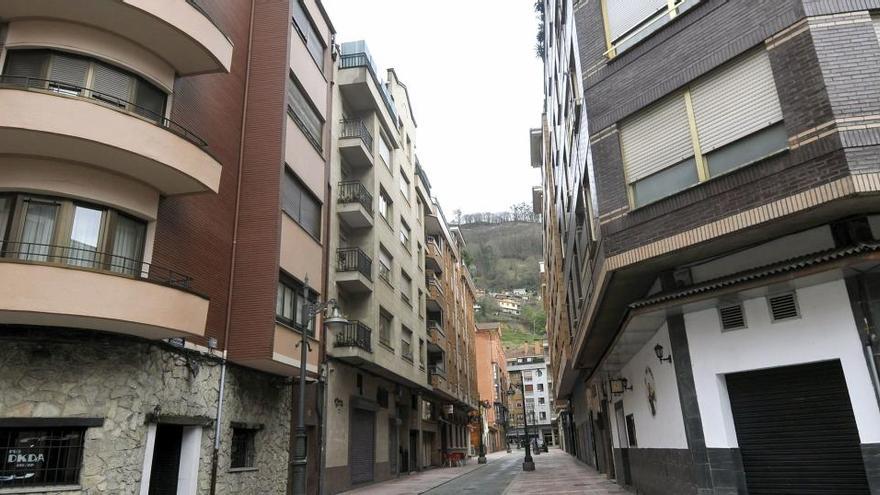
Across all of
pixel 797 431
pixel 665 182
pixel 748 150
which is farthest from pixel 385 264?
pixel 797 431

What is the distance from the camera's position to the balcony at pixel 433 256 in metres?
37.5

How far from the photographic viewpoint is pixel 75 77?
34.8 ft

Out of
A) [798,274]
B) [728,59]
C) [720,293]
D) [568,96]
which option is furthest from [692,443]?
[568,96]

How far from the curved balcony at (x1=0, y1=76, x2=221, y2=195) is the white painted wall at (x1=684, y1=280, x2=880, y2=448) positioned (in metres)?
9.92

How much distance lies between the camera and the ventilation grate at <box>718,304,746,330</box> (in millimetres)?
8812

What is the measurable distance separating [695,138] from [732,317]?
9.65ft

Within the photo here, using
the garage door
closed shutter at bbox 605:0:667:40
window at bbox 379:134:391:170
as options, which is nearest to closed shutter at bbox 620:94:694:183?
closed shutter at bbox 605:0:667:40

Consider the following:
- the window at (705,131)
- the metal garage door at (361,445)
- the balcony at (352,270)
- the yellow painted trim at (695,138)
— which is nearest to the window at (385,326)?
the balcony at (352,270)

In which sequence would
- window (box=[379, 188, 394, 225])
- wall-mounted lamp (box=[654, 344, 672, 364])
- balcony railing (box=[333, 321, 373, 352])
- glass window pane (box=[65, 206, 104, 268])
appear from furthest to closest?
window (box=[379, 188, 394, 225]) < balcony railing (box=[333, 321, 373, 352]) < wall-mounted lamp (box=[654, 344, 672, 364]) < glass window pane (box=[65, 206, 104, 268])

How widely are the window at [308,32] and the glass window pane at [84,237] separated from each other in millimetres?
10385

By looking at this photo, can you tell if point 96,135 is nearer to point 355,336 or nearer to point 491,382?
point 355,336

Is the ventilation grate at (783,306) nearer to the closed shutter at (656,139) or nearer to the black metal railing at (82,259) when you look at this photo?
the closed shutter at (656,139)

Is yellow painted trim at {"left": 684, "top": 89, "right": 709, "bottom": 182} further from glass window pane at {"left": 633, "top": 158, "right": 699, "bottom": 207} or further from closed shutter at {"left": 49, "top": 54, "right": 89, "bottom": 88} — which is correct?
closed shutter at {"left": 49, "top": 54, "right": 89, "bottom": 88}

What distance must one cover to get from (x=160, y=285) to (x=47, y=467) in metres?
3.37
